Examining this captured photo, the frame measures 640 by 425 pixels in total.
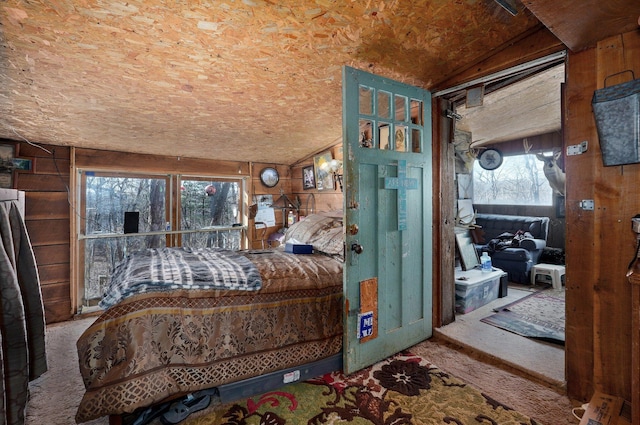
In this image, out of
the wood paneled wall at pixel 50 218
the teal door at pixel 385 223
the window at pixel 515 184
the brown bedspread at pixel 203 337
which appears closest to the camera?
the brown bedspread at pixel 203 337

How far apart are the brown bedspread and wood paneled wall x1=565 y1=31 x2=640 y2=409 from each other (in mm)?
1531

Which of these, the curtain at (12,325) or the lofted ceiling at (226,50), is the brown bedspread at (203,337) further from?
the lofted ceiling at (226,50)

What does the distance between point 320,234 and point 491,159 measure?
12.7 feet

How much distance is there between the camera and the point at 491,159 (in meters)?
5.10

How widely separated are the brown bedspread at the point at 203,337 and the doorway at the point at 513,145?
126cm

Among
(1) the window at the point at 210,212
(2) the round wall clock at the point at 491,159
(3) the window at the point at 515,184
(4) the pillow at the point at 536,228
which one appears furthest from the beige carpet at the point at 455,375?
(3) the window at the point at 515,184

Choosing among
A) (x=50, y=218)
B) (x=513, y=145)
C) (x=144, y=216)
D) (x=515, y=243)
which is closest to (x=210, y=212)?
(x=144, y=216)

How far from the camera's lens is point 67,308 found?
3.46 meters

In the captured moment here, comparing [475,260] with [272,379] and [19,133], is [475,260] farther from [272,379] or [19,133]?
[19,133]

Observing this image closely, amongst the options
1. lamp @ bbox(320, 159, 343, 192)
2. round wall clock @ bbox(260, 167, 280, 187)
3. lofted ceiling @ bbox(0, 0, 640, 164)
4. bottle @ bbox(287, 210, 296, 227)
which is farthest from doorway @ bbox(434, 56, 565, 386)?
round wall clock @ bbox(260, 167, 280, 187)

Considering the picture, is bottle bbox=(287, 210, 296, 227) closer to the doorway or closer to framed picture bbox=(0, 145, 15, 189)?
the doorway

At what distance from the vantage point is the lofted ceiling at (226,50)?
58.9 inches

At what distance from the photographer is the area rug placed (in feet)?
8.23

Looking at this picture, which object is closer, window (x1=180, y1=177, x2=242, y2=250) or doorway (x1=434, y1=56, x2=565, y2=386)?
doorway (x1=434, y1=56, x2=565, y2=386)
